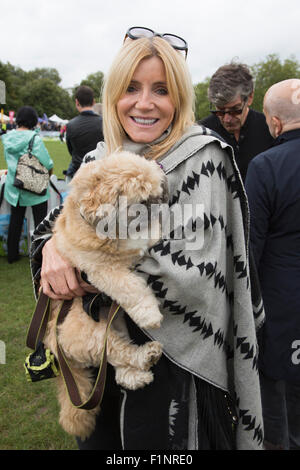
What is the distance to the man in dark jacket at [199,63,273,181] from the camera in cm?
393

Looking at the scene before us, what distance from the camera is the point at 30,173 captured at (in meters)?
7.23

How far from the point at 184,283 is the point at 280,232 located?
51.4 inches

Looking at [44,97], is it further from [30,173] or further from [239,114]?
[239,114]

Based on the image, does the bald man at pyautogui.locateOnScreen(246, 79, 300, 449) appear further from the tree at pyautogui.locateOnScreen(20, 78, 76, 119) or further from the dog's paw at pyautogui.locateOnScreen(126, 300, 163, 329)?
the tree at pyautogui.locateOnScreen(20, 78, 76, 119)

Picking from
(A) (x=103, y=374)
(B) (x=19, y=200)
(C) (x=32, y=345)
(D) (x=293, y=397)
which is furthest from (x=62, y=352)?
(B) (x=19, y=200)

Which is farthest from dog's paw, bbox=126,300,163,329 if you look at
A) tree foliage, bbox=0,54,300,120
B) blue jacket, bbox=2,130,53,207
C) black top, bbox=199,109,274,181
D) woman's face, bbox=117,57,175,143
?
tree foliage, bbox=0,54,300,120

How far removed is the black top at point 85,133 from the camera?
6965 mm

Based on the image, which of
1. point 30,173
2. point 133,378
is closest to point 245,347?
point 133,378

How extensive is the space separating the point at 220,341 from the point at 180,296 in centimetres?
39

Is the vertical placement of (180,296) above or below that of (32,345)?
above

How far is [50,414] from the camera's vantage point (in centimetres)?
377

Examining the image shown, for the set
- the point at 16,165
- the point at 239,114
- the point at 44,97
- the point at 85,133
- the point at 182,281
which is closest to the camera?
the point at 182,281

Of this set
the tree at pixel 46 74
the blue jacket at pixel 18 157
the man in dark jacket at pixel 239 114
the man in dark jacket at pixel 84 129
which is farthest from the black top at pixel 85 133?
the tree at pixel 46 74

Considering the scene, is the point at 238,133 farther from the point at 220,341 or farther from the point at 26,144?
the point at 26,144
